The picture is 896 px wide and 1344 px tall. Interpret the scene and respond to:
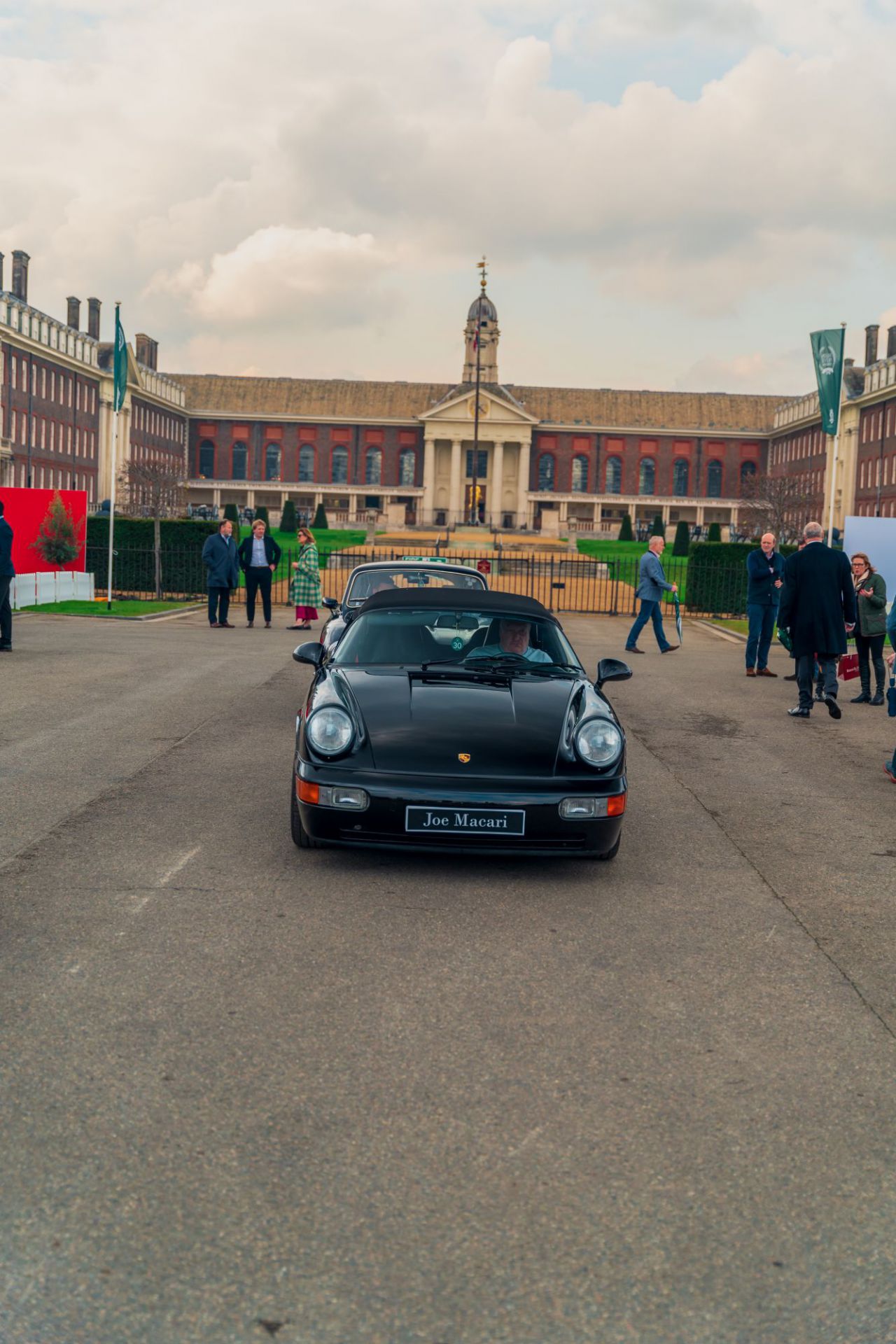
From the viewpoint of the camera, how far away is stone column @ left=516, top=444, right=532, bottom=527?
346ft

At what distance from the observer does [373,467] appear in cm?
10938

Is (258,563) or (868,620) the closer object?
(868,620)

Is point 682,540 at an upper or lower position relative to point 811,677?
upper

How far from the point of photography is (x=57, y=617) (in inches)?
953

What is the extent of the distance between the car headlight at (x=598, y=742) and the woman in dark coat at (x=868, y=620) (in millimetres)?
8572

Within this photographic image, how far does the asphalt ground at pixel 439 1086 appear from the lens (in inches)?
108

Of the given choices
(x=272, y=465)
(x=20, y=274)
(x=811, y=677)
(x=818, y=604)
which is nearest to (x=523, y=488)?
(x=272, y=465)

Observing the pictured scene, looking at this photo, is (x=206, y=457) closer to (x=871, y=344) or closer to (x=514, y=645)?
(x=871, y=344)

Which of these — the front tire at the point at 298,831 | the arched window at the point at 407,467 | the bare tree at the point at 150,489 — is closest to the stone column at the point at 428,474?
the arched window at the point at 407,467

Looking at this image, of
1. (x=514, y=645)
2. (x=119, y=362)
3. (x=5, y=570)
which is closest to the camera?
(x=514, y=645)

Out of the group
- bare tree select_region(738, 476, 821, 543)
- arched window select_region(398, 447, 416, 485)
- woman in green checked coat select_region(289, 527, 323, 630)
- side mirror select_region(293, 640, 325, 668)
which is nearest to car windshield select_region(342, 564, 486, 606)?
side mirror select_region(293, 640, 325, 668)

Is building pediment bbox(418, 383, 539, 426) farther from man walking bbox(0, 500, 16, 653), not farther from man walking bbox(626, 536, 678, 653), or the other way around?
man walking bbox(0, 500, 16, 653)

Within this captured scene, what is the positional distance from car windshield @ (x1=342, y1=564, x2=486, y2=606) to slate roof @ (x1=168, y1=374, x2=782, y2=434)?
314ft

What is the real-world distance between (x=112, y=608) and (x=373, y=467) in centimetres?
8397
